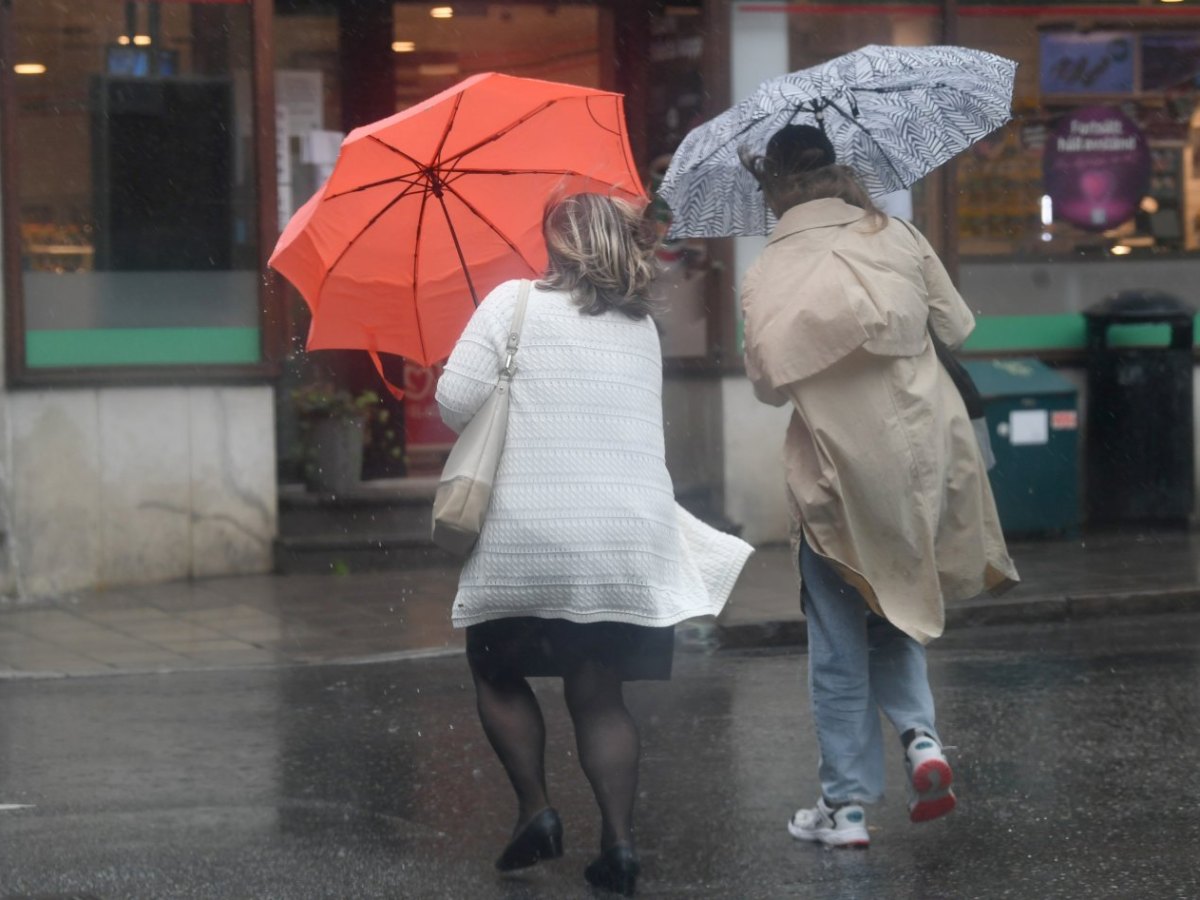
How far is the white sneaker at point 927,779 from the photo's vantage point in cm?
489

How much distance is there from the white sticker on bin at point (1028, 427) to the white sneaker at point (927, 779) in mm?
6589

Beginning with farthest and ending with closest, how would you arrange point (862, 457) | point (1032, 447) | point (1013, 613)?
point (1032, 447) → point (1013, 613) → point (862, 457)

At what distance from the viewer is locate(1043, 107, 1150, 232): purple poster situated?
1226 centimetres

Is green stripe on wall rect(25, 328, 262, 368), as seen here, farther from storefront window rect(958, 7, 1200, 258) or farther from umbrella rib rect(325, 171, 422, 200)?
umbrella rib rect(325, 171, 422, 200)

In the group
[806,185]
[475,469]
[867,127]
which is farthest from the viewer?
[867,127]

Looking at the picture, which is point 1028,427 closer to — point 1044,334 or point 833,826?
point 1044,334

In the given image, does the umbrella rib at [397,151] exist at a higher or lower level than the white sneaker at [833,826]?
higher

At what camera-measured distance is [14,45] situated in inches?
402

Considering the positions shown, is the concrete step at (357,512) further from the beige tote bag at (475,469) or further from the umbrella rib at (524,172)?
the beige tote bag at (475,469)

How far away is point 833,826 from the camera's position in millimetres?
5129

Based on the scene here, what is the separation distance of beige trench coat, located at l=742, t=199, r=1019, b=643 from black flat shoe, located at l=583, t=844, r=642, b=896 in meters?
0.90

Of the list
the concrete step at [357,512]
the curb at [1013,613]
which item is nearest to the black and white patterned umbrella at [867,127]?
the curb at [1013,613]

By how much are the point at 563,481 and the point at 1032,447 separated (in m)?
7.27

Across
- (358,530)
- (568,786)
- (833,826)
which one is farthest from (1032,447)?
(833,826)
